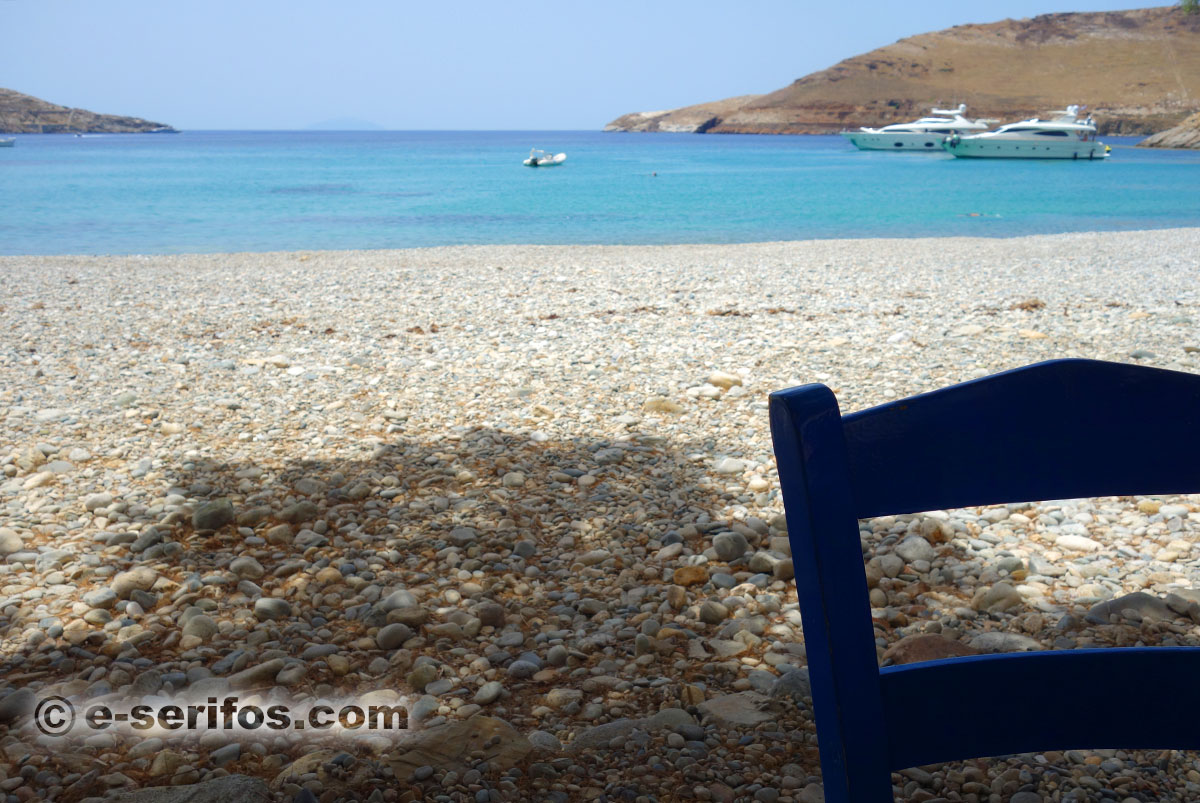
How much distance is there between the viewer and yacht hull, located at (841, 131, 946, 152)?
218 feet

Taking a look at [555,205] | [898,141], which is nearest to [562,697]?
[555,205]

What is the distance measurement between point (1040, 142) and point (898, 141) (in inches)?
755

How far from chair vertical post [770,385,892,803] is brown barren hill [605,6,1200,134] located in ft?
360

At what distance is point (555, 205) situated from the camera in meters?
29.8

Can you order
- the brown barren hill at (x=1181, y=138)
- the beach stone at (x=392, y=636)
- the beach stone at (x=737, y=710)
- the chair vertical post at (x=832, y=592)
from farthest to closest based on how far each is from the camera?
1. the brown barren hill at (x=1181, y=138)
2. the beach stone at (x=392, y=636)
3. the beach stone at (x=737, y=710)
4. the chair vertical post at (x=832, y=592)

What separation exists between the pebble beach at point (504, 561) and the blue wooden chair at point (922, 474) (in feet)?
0.43

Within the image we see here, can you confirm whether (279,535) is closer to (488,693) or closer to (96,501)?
(96,501)

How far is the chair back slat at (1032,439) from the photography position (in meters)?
0.88

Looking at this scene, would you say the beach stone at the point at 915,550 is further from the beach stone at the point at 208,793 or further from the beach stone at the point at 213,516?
the beach stone at the point at 213,516

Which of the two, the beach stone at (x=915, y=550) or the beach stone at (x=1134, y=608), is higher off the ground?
the beach stone at (x=915, y=550)

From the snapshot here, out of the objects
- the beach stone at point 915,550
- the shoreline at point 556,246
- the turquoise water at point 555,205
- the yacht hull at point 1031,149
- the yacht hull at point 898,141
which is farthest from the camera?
the yacht hull at point 898,141

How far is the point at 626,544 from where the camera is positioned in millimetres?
3736

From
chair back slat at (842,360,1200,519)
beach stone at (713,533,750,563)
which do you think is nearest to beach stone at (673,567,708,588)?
beach stone at (713,533,750,563)

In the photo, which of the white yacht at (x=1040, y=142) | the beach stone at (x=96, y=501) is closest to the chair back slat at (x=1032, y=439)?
the beach stone at (x=96, y=501)
